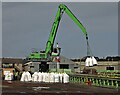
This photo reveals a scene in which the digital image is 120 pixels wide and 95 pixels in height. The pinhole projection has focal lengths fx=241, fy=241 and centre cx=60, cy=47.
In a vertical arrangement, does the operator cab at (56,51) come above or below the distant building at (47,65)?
above

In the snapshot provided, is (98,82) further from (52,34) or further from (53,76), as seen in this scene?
(52,34)

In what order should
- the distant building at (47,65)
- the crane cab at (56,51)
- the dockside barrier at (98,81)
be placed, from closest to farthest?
the dockside barrier at (98,81)
the distant building at (47,65)
the crane cab at (56,51)

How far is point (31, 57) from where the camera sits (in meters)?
61.2

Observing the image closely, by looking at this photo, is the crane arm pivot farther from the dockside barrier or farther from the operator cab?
the dockside barrier

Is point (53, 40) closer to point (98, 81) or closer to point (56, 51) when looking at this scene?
point (56, 51)

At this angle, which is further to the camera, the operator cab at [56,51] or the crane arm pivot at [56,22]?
the operator cab at [56,51]

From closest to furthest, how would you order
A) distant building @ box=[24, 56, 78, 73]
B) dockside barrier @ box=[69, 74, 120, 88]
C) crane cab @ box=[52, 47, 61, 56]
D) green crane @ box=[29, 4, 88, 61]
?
dockside barrier @ box=[69, 74, 120, 88]
green crane @ box=[29, 4, 88, 61]
distant building @ box=[24, 56, 78, 73]
crane cab @ box=[52, 47, 61, 56]

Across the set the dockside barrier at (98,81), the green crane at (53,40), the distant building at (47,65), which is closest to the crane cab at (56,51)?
the green crane at (53,40)

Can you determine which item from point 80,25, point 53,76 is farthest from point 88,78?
point 80,25

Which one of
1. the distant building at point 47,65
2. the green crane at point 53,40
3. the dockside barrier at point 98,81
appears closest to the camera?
the dockside barrier at point 98,81

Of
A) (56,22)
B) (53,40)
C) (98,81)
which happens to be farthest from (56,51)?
(98,81)

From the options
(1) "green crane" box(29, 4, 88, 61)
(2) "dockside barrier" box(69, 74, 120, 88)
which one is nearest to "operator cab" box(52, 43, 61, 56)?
(1) "green crane" box(29, 4, 88, 61)

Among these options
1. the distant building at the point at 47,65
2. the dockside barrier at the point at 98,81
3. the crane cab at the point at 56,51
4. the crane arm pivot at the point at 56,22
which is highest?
the crane arm pivot at the point at 56,22

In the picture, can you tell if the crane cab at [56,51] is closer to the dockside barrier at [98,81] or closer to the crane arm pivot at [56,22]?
the crane arm pivot at [56,22]
